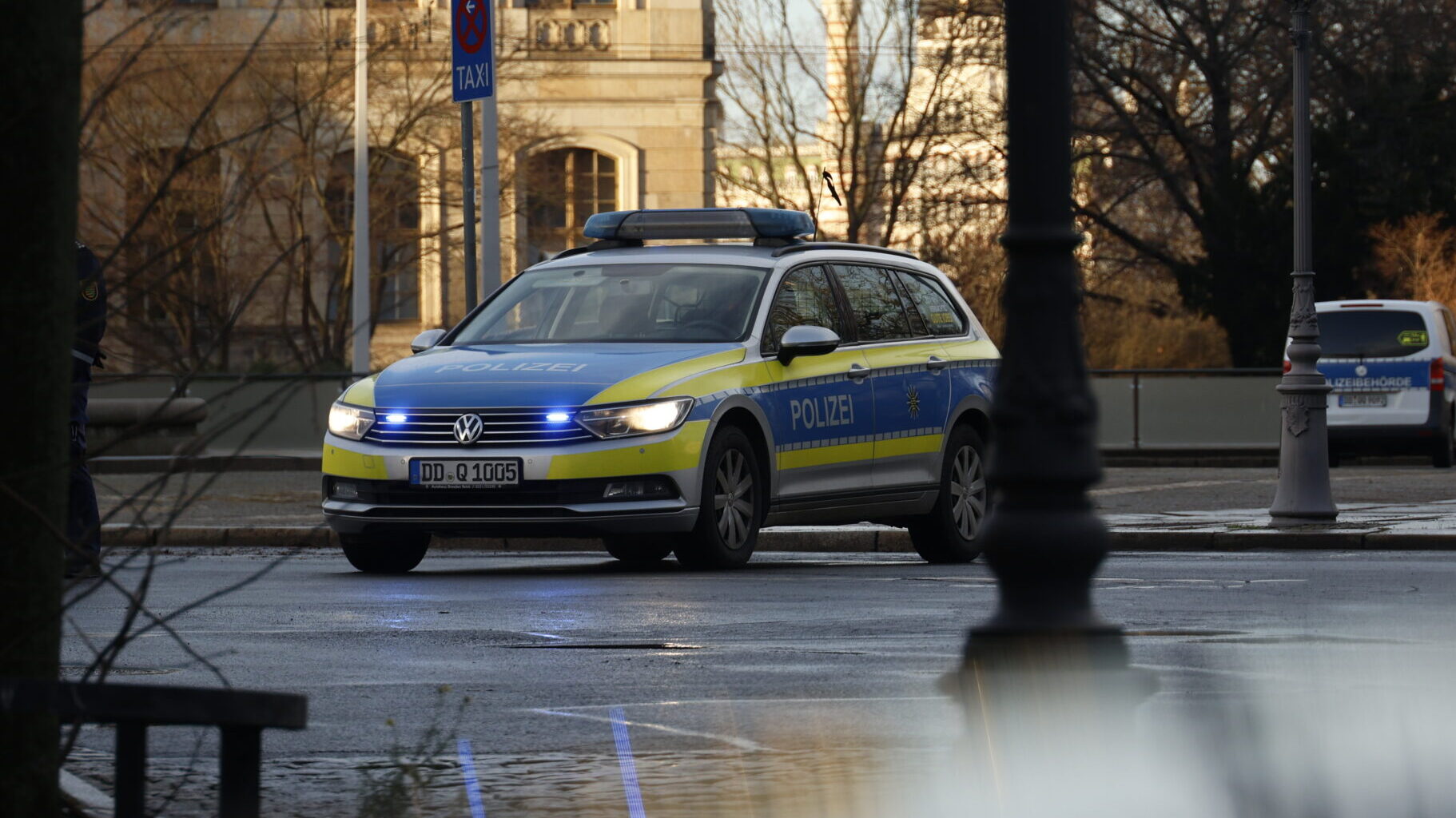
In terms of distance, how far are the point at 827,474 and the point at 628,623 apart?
3.57 m

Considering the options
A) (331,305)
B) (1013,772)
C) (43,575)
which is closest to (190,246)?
(43,575)

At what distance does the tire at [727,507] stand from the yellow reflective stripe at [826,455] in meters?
0.21

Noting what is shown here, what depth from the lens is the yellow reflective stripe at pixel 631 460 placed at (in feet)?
Result: 37.9

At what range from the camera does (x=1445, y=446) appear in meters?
27.3

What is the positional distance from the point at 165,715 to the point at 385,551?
9167 millimetres

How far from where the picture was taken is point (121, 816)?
364 centimetres

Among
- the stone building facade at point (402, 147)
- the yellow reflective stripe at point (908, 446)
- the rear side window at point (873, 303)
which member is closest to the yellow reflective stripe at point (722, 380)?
the yellow reflective stripe at point (908, 446)

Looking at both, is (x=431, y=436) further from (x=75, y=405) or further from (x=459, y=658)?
(x=459, y=658)

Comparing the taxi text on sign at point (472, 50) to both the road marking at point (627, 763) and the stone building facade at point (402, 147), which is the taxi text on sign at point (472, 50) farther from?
the stone building facade at point (402, 147)

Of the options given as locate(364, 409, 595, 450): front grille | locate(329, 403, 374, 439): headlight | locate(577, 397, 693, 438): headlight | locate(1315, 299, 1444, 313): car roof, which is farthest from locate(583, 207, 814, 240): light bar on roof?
locate(1315, 299, 1444, 313): car roof

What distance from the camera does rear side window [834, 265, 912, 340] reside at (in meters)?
13.6

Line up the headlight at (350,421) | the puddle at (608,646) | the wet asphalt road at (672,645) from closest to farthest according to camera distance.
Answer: the wet asphalt road at (672,645), the puddle at (608,646), the headlight at (350,421)

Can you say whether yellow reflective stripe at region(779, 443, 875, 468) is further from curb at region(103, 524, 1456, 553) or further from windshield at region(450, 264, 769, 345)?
curb at region(103, 524, 1456, 553)

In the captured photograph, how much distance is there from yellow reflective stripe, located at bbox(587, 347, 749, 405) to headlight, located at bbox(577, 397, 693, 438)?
5 cm
